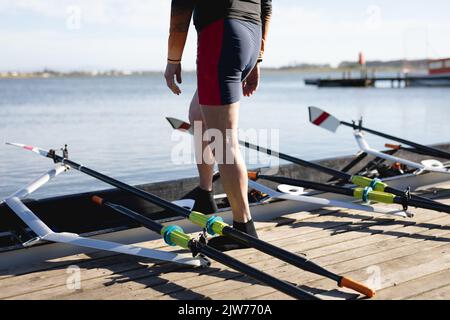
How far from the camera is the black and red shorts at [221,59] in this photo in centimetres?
361

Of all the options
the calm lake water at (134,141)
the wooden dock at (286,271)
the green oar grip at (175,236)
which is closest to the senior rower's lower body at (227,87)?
the green oar grip at (175,236)

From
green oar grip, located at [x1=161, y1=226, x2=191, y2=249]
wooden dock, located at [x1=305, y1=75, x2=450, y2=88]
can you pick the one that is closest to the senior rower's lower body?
green oar grip, located at [x1=161, y1=226, x2=191, y2=249]

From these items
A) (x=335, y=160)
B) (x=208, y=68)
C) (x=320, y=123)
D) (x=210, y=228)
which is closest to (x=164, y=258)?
(x=210, y=228)

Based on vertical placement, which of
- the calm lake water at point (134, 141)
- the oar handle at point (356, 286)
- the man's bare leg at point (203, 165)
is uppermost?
the man's bare leg at point (203, 165)

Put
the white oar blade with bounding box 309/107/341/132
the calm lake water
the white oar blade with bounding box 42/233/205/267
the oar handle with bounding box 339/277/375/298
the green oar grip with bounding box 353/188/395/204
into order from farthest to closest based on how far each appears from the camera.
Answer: the calm lake water < the white oar blade with bounding box 309/107/341/132 < the green oar grip with bounding box 353/188/395/204 < the white oar blade with bounding box 42/233/205/267 < the oar handle with bounding box 339/277/375/298

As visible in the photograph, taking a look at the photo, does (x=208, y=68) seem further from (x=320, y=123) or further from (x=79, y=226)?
(x=320, y=123)

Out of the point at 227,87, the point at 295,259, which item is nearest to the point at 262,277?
the point at 295,259

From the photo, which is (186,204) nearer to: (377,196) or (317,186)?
(317,186)

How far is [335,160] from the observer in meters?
7.39

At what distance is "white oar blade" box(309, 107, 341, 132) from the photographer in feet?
25.6

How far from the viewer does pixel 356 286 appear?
3.06 meters

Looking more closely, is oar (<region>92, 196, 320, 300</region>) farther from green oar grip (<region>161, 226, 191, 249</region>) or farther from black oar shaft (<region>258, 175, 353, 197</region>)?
black oar shaft (<region>258, 175, 353, 197</region>)

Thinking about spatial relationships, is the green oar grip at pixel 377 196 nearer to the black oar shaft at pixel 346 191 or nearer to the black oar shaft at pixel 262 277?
the black oar shaft at pixel 346 191

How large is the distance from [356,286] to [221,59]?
Answer: 1645 mm
